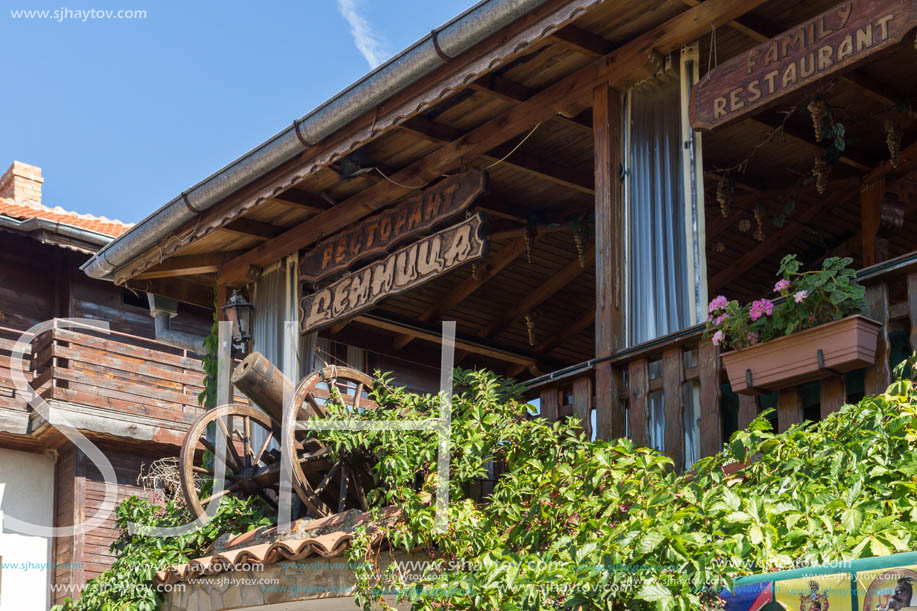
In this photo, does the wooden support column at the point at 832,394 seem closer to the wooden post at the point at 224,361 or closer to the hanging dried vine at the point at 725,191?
the hanging dried vine at the point at 725,191

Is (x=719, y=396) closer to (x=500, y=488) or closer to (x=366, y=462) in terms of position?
(x=500, y=488)

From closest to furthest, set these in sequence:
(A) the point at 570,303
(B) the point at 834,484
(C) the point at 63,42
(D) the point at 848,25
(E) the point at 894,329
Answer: (B) the point at 834,484 < (E) the point at 894,329 < (D) the point at 848,25 < (A) the point at 570,303 < (C) the point at 63,42

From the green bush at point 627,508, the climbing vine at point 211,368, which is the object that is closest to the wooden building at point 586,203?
the climbing vine at point 211,368

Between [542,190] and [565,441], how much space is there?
3.46 m

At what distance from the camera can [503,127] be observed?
27.9 feet

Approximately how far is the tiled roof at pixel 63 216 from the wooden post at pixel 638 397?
9604 millimetres

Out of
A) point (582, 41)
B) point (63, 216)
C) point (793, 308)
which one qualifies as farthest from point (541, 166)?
point (63, 216)

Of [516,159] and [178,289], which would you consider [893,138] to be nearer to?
[516,159]

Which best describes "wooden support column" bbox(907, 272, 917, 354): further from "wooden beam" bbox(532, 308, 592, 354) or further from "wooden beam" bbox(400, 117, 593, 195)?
"wooden beam" bbox(532, 308, 592, 354)

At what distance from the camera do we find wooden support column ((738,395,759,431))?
243 inches

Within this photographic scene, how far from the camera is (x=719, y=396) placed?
633 centimetres

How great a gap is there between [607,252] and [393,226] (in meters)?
Answer: 2.38

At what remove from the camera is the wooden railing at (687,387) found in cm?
573

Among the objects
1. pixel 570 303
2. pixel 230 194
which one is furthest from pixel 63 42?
pixel 570 303
